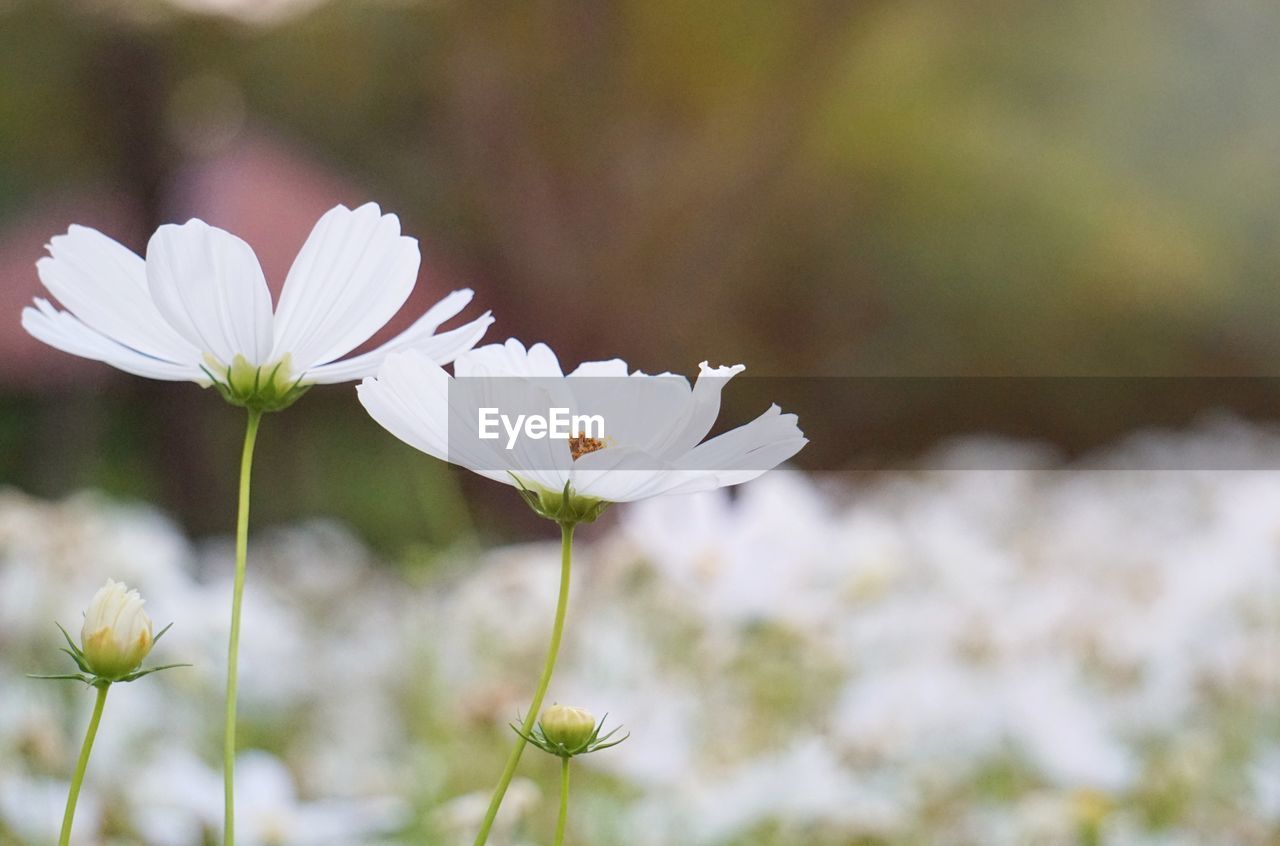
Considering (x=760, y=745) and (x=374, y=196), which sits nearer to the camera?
(x=760, y=745)

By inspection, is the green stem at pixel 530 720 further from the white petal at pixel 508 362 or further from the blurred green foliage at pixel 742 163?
the blurred green foliage at pixel 742 163

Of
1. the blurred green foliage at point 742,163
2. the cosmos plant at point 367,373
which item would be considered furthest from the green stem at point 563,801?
the blurred green foliage at point 742,163

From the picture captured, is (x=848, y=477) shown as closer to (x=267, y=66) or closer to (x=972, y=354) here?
(x=972, y=354)

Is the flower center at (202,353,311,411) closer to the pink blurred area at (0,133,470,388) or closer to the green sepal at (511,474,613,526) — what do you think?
the green sepal at (511,474,613,526)

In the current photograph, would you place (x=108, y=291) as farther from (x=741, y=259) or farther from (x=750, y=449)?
(x=741, y=259)

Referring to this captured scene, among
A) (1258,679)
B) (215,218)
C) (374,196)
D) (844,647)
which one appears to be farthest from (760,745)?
(374,196)
